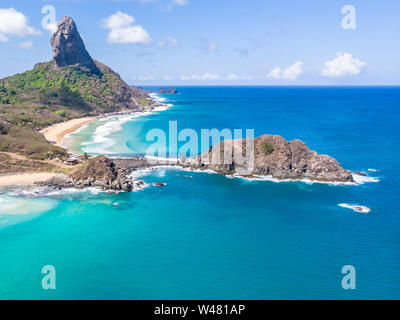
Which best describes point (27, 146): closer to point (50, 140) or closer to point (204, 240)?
point (50, 140)

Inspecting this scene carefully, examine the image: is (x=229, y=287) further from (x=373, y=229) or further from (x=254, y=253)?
(x=373, y=229)

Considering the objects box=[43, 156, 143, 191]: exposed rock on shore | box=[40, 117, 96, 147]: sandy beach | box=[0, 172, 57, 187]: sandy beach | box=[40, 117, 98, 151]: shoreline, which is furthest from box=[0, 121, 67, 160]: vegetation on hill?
box=[43, 156, 143, 191]: exposed rock on shore

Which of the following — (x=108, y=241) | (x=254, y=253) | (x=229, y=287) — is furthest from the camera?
(x=108, y=241)

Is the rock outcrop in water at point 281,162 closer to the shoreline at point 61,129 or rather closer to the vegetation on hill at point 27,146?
the vegetation on hill at point 27,146

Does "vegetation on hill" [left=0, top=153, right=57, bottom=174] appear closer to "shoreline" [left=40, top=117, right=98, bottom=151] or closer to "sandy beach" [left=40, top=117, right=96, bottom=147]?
"shoreline" [left=40, top=117, right=98, bottom=151]
